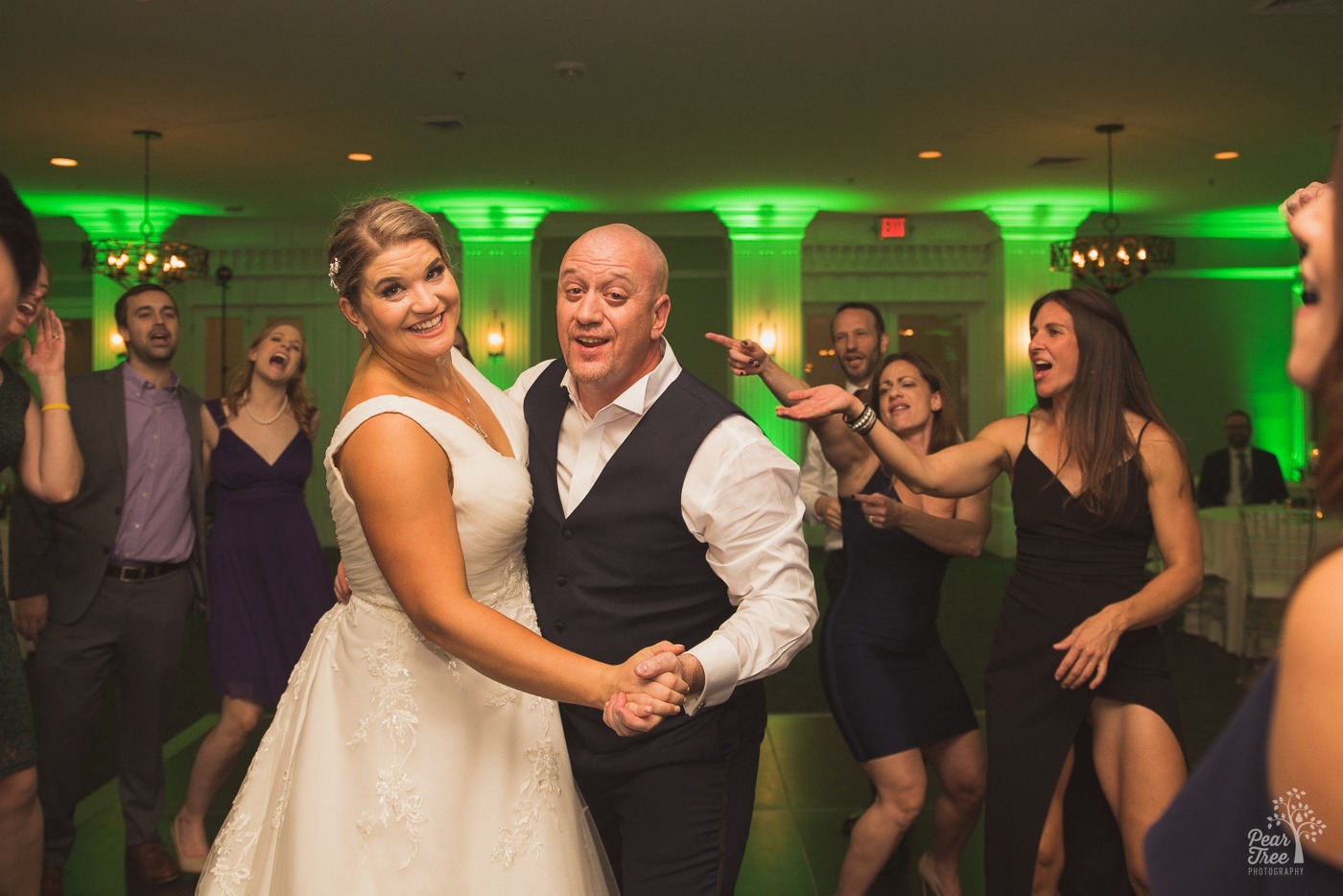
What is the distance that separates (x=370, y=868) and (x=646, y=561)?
687 millimetres

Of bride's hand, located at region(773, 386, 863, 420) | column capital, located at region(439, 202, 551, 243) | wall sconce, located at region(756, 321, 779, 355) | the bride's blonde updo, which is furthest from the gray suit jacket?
wall sconce, located at region(756, 321, 779, 355)

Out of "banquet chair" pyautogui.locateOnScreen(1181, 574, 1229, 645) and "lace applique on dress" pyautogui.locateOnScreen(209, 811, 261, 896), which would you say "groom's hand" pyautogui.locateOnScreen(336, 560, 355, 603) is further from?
"banquet chair" pyautogui.locateOnScreen(1181, 574, 1229, 645)

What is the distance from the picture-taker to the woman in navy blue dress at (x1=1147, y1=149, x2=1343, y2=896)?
2.63 feet

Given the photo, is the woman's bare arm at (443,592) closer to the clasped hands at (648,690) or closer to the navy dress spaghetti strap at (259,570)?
the clasped hands at (648,690)

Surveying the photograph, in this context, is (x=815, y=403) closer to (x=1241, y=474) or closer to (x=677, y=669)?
(x=677, y=669)

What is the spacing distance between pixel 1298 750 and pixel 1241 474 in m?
8.07

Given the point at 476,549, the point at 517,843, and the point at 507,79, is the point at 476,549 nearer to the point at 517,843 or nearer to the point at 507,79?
the point at 517,843

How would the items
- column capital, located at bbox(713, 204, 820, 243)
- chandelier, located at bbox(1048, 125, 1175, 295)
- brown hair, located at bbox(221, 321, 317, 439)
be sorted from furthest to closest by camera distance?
column capital, located at bbox(713, 204, 820, 243)
chandelier, located at bbox(1048, 125, 1175, 295)
brown hair, located at bbox(221, 321, 317, 439)

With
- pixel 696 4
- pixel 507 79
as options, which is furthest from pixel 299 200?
pixel 696 4

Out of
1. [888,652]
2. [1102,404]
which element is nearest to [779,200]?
[888,652]

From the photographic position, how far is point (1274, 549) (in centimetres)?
611

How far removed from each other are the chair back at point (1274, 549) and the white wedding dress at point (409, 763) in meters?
5.19

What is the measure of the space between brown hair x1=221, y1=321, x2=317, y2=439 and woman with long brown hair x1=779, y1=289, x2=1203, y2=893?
2.09m

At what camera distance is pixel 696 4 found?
17.3 feet
